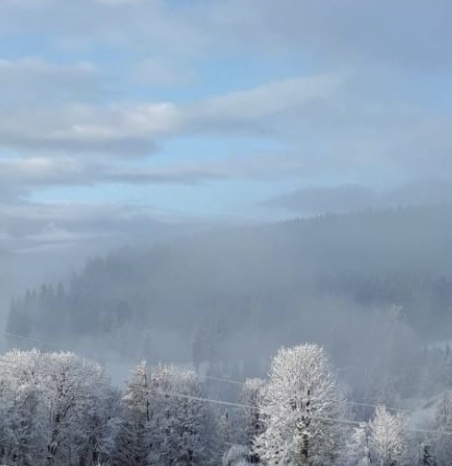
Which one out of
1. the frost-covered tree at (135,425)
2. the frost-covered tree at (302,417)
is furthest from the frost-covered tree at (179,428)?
the frost-covered tree at (302,417)

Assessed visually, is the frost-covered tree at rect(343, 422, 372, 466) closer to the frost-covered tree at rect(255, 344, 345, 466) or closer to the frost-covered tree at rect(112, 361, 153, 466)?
the frost-covered tree at rect(112, 361, 153, 466)

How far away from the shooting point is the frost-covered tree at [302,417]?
51.8 meters

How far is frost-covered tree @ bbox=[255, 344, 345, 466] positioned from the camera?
51.8m

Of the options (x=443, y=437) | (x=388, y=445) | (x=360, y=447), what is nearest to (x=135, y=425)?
(x=360, y=447)

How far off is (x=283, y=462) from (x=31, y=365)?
27.4 metres

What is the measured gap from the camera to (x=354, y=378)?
640 feet

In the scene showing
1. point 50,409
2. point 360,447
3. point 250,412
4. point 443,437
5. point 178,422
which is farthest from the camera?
point 443,437

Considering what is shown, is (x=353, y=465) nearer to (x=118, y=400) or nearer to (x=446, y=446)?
(x=446, y=446)

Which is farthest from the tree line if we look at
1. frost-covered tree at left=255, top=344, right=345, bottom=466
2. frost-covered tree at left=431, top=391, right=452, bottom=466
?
frost-covered tree at left=431, top=391, right=452, bottom=466

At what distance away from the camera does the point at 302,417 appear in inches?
2058

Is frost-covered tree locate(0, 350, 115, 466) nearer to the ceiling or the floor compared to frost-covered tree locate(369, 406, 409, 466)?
nearer to the ceiling

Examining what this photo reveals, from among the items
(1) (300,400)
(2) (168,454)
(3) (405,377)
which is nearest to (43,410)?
(2) (168,454)

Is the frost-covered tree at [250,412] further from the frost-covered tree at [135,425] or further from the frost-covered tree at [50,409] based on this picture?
the frost-covered tree at [50,409]

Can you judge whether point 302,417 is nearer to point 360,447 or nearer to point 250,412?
point 250,412
